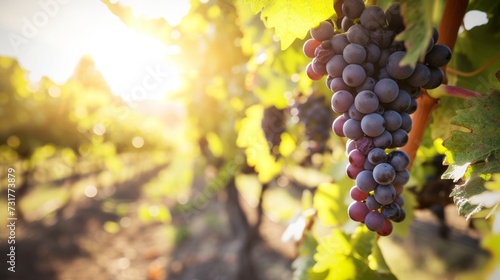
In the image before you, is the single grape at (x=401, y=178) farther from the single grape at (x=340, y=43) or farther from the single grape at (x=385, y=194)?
the single grape at (x=340, y=43)

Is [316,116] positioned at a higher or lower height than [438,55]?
higher

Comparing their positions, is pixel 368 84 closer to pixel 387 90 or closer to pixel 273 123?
pixel 387 90

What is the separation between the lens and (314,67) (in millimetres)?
771

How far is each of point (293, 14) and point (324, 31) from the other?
0.08 metres

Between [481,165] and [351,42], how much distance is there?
14.6 inches

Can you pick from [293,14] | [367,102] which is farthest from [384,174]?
[293,14]

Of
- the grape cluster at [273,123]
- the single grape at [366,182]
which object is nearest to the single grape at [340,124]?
the single grape at [366,182]

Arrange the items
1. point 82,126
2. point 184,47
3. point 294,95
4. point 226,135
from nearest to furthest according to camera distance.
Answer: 1. point 294,95
2. point 184,47
3. point 226,135
4. point 82,126

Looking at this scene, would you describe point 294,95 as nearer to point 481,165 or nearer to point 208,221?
point 481,165

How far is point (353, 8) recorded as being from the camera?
723 mm

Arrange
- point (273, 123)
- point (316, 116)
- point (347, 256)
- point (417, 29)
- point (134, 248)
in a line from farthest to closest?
point (134, 248), point (273, 123), point (316, 116), point (347, 256), point (417, 29)

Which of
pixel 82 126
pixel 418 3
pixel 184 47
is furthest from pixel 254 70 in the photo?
pixel 82 126

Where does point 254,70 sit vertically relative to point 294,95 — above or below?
above

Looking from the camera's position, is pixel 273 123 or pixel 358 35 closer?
pixel 358 35
